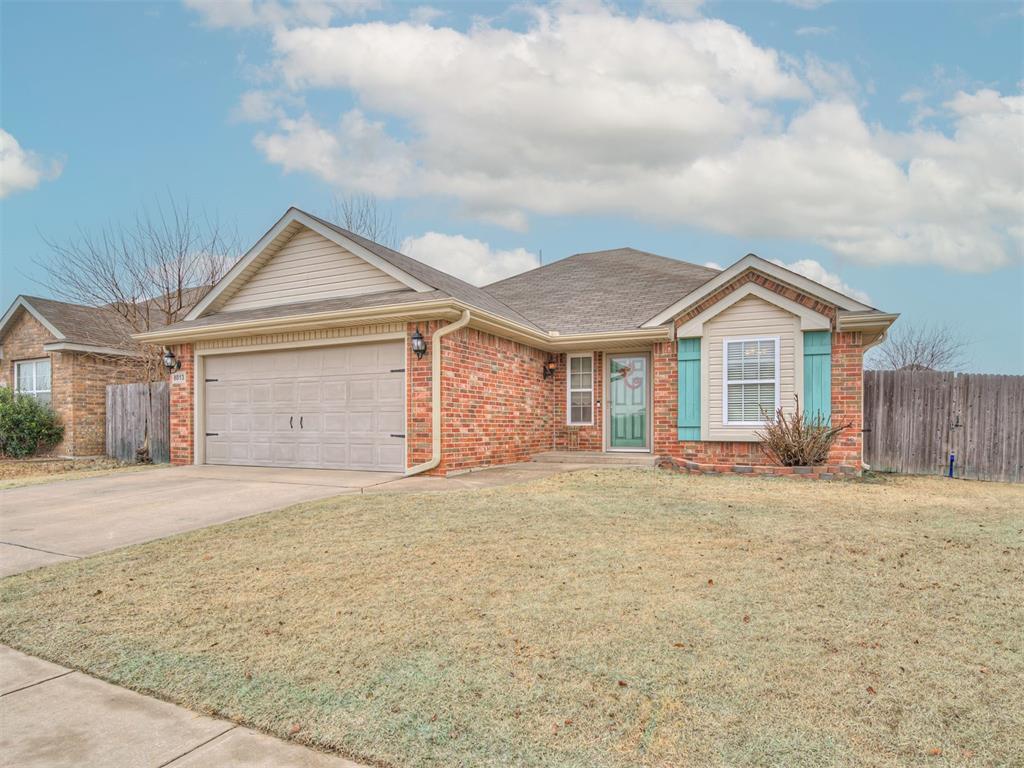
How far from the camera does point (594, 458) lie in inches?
462

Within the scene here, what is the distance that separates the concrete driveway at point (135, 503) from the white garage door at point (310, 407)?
424 millimetres

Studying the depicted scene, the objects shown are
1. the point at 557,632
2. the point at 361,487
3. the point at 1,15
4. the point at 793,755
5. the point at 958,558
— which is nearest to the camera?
the point at 793,755

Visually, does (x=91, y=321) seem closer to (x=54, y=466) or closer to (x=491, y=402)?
(x=54, y=466)

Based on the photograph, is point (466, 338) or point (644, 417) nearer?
point (466, 338)

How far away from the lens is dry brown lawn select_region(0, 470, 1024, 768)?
246 centimetres

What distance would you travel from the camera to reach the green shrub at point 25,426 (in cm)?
1609

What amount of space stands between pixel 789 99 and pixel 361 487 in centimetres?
1207

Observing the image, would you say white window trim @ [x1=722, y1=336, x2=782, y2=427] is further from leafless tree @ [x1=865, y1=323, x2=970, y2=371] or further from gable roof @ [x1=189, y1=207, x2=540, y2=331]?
leafless tree @ [x1=865, y1=323, x2=970, y2=371]

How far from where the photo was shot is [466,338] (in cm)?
1012

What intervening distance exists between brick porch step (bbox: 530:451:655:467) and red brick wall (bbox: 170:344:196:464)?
271 inches

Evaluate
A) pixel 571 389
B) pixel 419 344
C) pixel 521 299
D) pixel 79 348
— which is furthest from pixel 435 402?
pixel 79 348

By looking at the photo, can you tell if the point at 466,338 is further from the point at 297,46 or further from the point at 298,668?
the point at 297,46

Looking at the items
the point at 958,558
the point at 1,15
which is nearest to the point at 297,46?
the point at 1,15

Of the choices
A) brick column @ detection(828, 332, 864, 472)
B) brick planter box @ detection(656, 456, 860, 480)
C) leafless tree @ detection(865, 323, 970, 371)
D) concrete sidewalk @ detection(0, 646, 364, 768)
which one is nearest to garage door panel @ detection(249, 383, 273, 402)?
brick planter box @ detection(656, 456, 860, 480)
